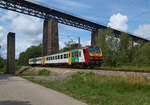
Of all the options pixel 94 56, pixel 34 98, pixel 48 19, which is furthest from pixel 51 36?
pixel 34 98

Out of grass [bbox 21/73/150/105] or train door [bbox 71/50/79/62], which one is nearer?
grass [bbox 21/73/150/105]

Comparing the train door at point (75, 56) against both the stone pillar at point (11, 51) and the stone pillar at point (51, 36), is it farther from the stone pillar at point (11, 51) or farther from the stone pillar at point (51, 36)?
the stone pillar at point (11, 51)

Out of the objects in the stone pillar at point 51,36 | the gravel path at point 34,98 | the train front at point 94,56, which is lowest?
the gravel path at point 34,98

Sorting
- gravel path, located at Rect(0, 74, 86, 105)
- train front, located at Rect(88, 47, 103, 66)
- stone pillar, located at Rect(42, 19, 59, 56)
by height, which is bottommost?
gravel path, located at Rect(0, 74, 86, 105)

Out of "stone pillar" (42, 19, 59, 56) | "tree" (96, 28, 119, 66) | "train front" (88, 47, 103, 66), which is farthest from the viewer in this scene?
"stone pillar" (42, 19, 59, 56)

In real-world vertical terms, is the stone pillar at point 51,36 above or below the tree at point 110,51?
above

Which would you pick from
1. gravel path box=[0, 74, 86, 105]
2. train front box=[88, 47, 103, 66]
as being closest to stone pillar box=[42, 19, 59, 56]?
train front box=[88, 47, 103, 66]

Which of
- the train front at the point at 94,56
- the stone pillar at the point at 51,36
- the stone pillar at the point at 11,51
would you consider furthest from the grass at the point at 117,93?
the stone pillar at the point at 11,51

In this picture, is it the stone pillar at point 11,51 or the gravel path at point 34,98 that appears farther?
the stone pillar at point 11,51

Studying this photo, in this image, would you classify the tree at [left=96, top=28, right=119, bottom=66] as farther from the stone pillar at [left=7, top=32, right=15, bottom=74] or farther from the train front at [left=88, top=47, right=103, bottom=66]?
the stone pillar at [left=7, top=32, right=15, bottom=74]

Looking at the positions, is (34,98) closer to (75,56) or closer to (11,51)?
(75,56)

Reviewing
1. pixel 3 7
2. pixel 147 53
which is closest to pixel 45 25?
pixel 3 7

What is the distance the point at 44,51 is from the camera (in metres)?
41.1

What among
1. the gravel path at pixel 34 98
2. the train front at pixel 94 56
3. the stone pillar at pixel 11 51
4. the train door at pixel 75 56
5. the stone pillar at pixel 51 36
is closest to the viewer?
the gravel path at pixel 34 98
